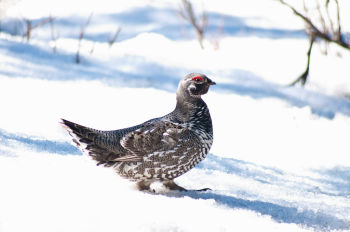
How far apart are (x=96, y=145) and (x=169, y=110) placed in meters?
2.58

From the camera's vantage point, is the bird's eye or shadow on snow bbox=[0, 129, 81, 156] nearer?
the bird's eye

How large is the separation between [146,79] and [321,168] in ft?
7.70

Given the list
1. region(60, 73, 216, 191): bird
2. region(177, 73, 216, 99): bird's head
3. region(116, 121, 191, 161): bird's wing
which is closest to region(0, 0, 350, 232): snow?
region(60, 73, 216, 191): bird

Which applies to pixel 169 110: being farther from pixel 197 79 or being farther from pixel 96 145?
pixel 96 145

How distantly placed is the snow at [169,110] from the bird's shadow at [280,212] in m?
0.01

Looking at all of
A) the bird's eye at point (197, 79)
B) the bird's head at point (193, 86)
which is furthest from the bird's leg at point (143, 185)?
the bird's eye at point (197, 79)

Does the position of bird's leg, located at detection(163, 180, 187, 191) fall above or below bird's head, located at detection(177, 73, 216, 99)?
below

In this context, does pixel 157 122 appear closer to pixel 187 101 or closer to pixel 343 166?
pixel 187 101

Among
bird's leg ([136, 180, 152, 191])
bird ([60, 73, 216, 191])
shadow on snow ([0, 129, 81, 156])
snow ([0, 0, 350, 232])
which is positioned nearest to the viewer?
snow ([0, 0, 350, 232])

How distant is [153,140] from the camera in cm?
381

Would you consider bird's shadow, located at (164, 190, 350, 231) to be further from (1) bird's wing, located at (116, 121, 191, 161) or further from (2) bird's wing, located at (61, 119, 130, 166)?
(2) bird's wing, located at (61, 119, 130, 166)

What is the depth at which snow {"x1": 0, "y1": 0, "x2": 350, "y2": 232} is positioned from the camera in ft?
11.2

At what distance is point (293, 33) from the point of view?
9234mm

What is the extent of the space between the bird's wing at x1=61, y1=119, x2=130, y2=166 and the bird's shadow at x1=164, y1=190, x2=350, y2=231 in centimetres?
44
